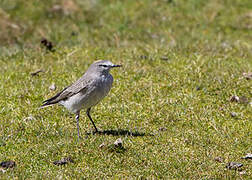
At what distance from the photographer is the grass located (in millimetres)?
9375

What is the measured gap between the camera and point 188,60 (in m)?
14.8

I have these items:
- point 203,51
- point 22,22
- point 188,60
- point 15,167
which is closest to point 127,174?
point 15,167


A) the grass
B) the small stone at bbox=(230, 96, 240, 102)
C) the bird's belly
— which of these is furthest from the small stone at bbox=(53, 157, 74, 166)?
the small stone at bbox=(230, 96, 240, 102)

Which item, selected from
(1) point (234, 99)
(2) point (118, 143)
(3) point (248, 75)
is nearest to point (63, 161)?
(2) point (118, 143)

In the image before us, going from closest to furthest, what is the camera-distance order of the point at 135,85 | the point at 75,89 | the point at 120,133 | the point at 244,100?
the point at 75,89 < the point at 120,133 < the point at 244,100 < the point at 135,85

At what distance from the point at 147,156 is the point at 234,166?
68.9 inches

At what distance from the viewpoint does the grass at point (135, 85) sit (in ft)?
30.8

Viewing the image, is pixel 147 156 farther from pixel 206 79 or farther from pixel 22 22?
pixel 22 22

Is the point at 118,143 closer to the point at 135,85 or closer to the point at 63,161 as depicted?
the point at 63,161

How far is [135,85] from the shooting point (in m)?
13.4

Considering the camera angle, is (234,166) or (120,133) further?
(120,133)

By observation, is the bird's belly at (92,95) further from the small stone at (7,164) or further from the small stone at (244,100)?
the small stone at (244,100)

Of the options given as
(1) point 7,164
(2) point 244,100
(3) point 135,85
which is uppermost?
(1) point 7,164

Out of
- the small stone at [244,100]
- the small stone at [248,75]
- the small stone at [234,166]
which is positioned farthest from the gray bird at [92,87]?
the small stone at [248,75]
